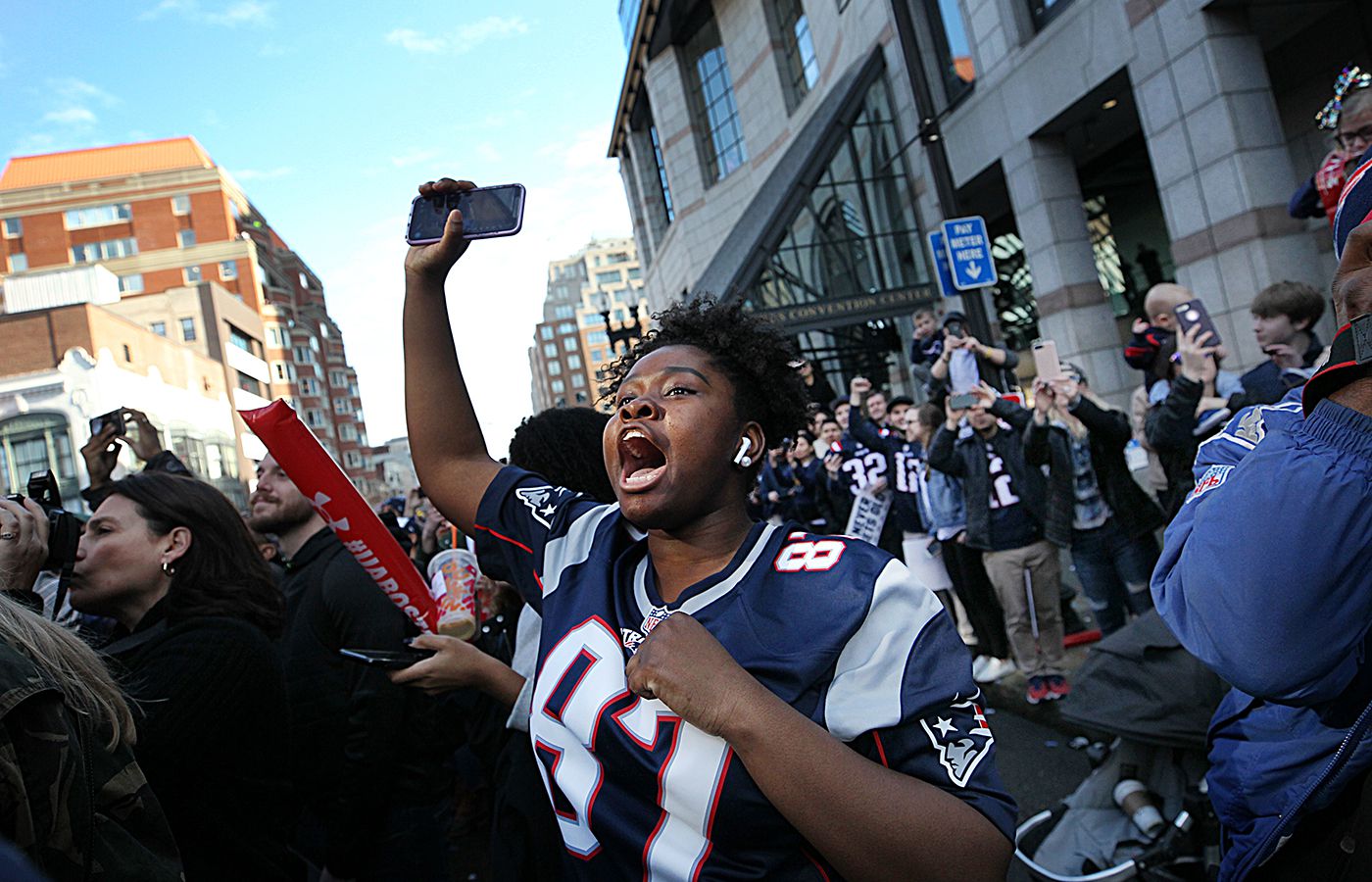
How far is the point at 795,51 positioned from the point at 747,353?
24.2 metres

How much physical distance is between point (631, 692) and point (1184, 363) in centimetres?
395

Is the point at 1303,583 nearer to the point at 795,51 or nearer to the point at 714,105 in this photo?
the point at 795,51

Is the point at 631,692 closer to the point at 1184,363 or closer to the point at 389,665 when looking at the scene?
the point at 389,665

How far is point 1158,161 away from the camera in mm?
11664

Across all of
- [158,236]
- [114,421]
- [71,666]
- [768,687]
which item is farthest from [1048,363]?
[158,236]

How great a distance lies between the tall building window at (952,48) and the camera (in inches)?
613

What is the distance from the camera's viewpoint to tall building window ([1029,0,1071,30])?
1323cm

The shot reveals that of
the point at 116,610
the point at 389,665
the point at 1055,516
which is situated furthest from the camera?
the point at 1055,516

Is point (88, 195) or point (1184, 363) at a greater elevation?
point (88, 195)

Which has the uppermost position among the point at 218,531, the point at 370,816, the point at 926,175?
the point at 926,175

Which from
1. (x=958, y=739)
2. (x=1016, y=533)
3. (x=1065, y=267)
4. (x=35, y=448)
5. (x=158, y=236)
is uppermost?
(x=158, y=236)

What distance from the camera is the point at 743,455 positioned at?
1971mm

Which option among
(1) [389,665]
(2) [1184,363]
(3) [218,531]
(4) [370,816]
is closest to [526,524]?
(1) [389,665]

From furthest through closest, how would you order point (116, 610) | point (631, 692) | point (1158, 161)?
1. point (1158, 161)
2. point (116, 610)
3. point (631, 692)
